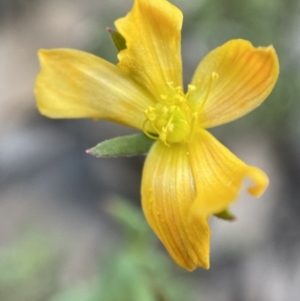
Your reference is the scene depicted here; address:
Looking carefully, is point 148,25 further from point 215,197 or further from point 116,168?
point 116,168

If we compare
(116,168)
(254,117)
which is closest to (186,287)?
(116,168)

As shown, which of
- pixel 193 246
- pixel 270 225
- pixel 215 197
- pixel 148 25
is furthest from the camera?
pixel 270 225

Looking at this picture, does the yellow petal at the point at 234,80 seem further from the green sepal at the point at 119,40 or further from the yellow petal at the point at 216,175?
the green sepal at the point at 119,40

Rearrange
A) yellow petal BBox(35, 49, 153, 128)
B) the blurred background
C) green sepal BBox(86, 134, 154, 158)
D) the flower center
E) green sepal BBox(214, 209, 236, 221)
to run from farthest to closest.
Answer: the blurred background < the flower center < yellow petal BBox(35, 49, 153, 128) < green sepal BBox(86, 134, 154, 158) < green sepal BBox(214, 209, 236, 221)

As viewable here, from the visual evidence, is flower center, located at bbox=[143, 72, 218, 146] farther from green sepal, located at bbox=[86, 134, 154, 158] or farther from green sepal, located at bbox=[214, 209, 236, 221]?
green sepal, located at bbox=[214, 209, 236, 221]

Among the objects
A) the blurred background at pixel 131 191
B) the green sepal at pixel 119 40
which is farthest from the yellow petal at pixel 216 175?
the blurred background at pixel 131 191

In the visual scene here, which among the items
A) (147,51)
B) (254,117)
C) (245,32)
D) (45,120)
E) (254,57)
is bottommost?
(45,120)

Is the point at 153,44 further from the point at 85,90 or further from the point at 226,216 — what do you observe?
the point at 226,216

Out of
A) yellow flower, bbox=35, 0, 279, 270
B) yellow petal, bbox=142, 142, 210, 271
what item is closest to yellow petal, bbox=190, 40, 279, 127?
yellow flower, bbox=35, 0, 279, 270
